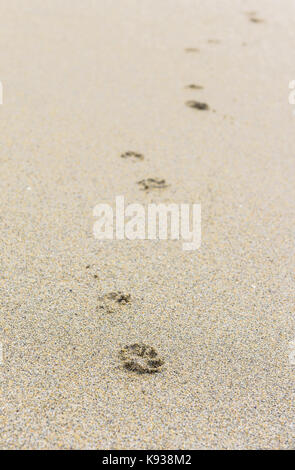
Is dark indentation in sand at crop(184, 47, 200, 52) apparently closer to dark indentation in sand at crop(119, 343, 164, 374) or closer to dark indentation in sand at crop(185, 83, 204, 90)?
dark indentation in sand at crop(185, 83, 204, 90)

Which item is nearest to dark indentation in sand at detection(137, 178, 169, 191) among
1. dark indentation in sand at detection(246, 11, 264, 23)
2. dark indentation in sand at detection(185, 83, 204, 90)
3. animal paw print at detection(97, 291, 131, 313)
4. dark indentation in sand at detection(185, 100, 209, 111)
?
animal paw print at detection(97, 291, 131, 313)

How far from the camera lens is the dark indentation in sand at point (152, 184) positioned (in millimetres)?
2689

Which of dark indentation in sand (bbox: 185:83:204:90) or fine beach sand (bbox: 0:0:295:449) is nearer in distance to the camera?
fine beach sand (bbox: 0:0:295:449)

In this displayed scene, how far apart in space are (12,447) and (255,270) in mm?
1168

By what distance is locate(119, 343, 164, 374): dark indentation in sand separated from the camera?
1.75 metres

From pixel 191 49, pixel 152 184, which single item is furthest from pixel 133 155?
pixel 191 49

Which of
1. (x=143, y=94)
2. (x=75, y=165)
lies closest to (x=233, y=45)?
(x=143, y=94)

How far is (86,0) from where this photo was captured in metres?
4.94

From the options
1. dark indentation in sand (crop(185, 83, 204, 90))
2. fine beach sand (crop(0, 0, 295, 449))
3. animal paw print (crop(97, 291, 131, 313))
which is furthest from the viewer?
dark indentation in sand (crop(185, 83, 204, 90))

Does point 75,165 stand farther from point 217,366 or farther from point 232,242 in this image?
point 217,366

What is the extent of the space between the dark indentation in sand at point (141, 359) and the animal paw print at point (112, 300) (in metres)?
0.20
